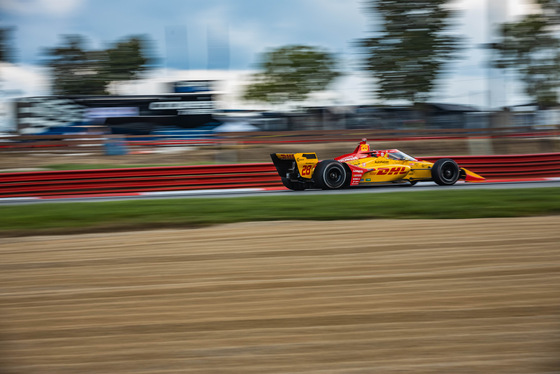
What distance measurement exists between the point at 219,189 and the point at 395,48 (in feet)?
73.1

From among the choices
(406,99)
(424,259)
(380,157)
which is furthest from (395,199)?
(406,99)

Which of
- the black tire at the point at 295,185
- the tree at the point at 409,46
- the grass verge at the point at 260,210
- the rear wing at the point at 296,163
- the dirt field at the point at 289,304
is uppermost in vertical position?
the tree at the point at 409,46

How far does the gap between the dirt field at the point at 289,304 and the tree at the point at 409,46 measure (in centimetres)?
2791

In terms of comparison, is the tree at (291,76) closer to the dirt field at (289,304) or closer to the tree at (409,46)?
the tree at (409,46)

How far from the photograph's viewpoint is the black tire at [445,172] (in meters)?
12.4

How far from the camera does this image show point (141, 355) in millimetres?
3109

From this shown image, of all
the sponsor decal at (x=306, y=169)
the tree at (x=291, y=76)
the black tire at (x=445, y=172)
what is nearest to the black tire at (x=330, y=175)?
the sponsor decal at (x=306, y=169)

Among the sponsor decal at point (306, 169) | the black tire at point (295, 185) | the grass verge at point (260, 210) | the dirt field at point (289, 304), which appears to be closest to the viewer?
the dirt field at point (289, 304)

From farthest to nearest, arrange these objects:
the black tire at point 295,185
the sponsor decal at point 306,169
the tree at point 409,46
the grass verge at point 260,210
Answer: the tree at point 409,46, the black tire at point 295,185, the sponsor decal at point 306,169, the grass verge at point 260,210

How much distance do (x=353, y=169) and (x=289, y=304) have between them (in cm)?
813

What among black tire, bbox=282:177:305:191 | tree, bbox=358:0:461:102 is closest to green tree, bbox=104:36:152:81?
tree, bbox=358:0:461:102

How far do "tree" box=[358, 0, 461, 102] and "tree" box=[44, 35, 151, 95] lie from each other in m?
16.2

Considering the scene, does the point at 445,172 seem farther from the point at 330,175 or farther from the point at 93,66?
the point at 93,66

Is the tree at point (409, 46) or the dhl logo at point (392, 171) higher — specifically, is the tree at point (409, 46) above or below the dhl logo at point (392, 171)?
above
